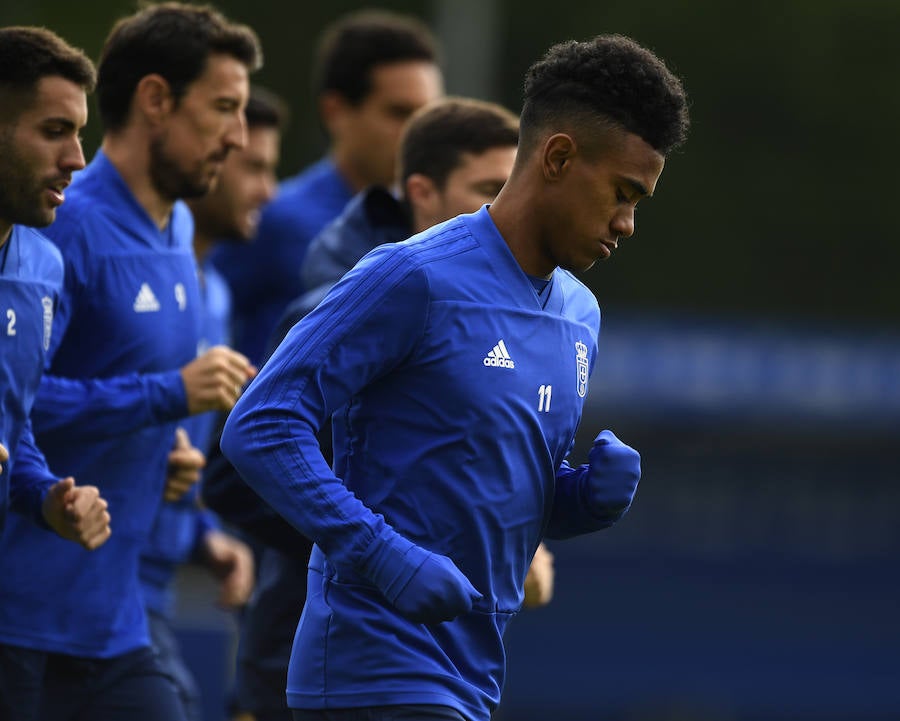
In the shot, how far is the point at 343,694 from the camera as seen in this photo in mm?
3930

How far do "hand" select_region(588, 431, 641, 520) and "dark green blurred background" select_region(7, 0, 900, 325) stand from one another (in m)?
20.2

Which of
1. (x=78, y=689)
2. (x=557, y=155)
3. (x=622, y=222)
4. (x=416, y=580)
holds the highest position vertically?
(x=557, y=155)

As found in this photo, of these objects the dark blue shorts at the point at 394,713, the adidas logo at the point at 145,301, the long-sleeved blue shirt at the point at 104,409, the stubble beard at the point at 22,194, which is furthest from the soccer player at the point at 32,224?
the dark blue shorts at the point at 394,713

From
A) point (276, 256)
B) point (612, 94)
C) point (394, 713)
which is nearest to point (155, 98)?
point (612, 94)

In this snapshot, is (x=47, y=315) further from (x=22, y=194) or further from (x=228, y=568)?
(x=228, y=568)

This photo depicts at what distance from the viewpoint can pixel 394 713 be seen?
3904 mm

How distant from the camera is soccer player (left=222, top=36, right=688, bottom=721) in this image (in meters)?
3.82

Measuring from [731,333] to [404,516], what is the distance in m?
14.6

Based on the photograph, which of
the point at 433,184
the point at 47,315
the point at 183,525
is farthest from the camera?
the point at 183,525

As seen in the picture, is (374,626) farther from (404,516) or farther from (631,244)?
(631,244)

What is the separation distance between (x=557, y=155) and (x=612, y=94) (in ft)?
0.58

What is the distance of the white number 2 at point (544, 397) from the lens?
407 centimetres

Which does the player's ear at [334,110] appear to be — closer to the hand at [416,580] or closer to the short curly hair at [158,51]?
the short curly hair at [158,51]

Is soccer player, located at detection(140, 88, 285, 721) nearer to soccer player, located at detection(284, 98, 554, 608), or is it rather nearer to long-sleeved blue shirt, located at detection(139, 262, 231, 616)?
long-sleeved blue shirt, located at detection(139, 262, 231, 616)
